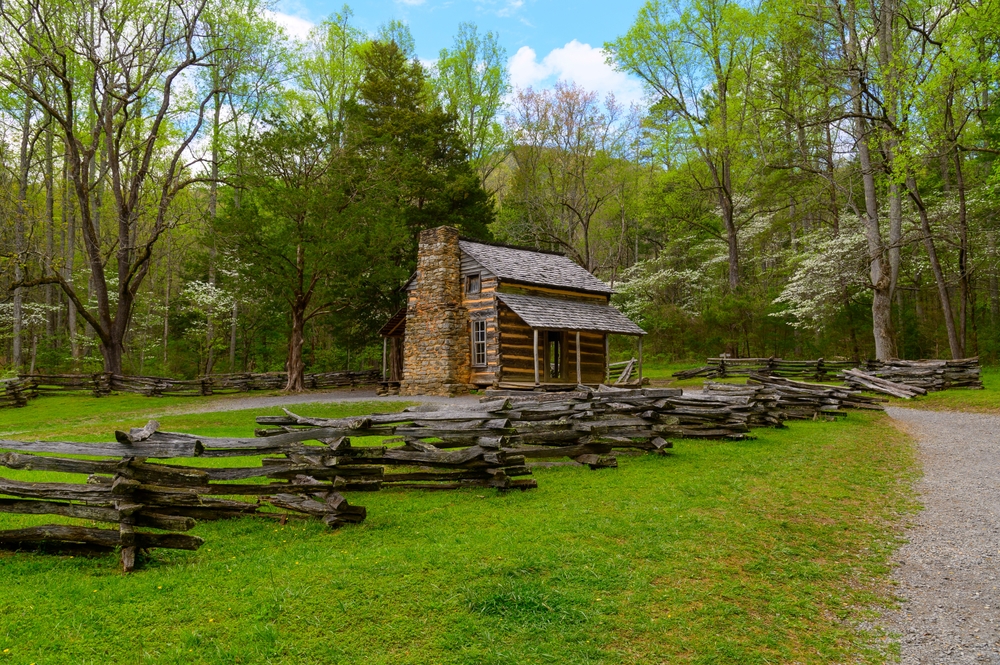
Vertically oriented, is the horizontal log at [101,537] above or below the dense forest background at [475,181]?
below

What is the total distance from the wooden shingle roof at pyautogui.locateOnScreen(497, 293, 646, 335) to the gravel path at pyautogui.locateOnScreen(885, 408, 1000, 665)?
44.4ft

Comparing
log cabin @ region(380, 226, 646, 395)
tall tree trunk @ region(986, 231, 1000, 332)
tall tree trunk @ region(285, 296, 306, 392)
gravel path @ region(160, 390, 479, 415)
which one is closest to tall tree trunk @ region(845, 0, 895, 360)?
tall tree trunk @ region(986, 231, 1000, 332)

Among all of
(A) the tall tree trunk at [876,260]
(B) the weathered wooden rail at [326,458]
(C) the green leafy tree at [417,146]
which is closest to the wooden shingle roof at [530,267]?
(C) the green leafy tree at [417,146]

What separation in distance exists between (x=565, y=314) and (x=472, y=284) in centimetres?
397

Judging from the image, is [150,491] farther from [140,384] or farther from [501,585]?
[140,384]

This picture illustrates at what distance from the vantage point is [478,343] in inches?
936

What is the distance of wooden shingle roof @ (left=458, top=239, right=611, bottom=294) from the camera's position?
23.9 meters

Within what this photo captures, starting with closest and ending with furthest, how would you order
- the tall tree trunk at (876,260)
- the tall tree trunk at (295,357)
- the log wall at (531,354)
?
1. the tall tree trunk at (876,260)
2. the log wall at (531,354)
3. the tall tree trunk at (295,357)

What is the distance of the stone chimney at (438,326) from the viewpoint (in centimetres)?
2350

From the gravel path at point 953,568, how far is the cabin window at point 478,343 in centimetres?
1561

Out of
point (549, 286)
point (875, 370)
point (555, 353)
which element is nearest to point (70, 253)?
point (549, 286)

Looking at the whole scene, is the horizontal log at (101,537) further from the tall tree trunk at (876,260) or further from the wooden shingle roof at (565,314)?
the tall tree trunk at (876,260)

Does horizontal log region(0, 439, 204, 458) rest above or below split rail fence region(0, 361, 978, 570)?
above

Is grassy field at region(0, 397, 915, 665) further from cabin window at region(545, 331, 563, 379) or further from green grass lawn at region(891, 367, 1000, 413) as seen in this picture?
cabin window at region(545, 331, 563, 379)
